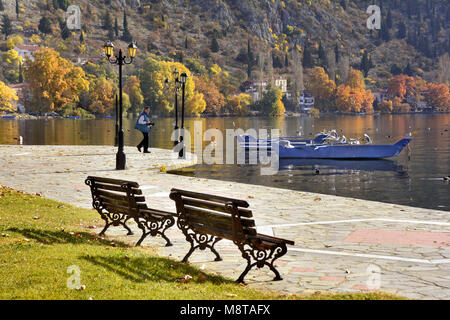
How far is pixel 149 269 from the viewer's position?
7.63 m

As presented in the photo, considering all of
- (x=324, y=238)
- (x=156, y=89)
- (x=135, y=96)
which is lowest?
(x=324, y=238)

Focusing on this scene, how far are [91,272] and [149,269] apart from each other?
85 centimetres

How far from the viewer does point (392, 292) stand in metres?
6.80

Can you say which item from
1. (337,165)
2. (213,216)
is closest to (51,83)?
(337,165)

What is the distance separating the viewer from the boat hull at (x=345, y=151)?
39.4m

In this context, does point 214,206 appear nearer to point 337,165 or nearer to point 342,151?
point 337,165

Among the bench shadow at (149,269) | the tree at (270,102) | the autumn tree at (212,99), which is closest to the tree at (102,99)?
the autumn tree at (212,99)

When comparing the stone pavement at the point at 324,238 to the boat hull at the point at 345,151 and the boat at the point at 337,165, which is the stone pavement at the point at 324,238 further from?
the boat hull at the point at 345,151

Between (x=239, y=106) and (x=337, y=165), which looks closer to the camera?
(x=337, y=165)

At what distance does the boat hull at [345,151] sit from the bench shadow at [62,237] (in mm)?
30701

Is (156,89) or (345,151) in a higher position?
(156,89)

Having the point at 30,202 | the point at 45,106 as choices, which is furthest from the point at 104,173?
the point at 45,106

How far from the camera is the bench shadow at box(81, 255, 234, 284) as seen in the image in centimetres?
718
